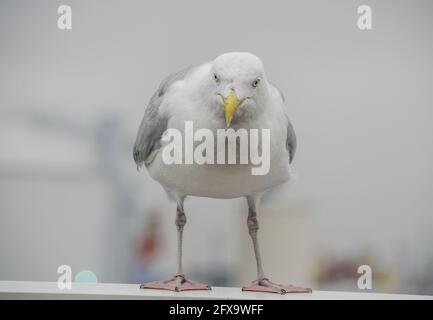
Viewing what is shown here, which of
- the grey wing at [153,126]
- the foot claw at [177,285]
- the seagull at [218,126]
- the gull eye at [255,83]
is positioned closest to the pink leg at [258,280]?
the seagull at [218,126]

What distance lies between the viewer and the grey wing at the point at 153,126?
5.91 feet

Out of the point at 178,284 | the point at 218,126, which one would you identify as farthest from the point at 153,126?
the point at 178,284

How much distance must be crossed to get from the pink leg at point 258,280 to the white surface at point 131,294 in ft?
0.10

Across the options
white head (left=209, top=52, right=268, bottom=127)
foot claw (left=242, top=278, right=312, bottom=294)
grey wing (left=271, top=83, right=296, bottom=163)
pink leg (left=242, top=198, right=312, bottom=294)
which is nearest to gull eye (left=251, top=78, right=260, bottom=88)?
white head (left=209, top=52, right=268, bottom=127)

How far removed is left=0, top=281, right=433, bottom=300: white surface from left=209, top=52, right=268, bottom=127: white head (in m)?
0.43

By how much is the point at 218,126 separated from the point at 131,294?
0.44 metres

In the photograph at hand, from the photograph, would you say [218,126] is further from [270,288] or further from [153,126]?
[270,288]

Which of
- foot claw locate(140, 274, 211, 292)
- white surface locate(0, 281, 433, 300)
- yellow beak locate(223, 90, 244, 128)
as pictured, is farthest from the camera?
foot claw locate(140, 274, 211, 292)

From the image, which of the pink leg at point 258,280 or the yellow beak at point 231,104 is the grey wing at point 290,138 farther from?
the yellow beak at point 231,104

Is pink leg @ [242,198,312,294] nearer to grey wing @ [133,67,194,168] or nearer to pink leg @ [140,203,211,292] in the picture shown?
pink leg @ [140,203,211,292]

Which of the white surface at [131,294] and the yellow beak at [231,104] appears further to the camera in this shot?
the white surface at [131,294]

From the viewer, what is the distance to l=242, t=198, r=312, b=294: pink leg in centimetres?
180

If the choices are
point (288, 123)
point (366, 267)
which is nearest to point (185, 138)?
point (288, 123)

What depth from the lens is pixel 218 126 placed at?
1614mm
